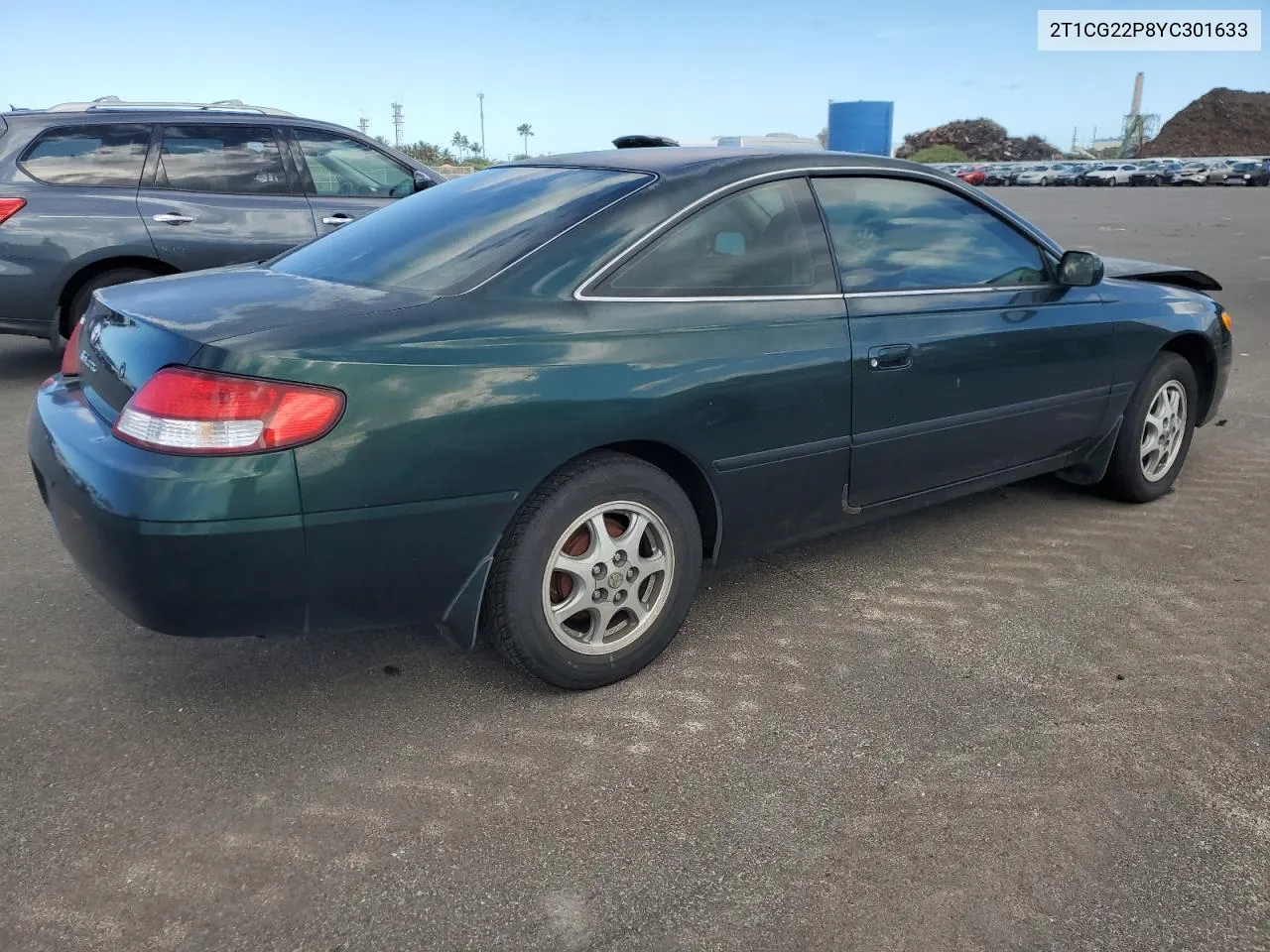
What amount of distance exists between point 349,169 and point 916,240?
17.0ft

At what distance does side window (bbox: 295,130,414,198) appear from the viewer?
762 centimetres

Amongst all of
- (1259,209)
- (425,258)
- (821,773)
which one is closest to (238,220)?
(425,258)

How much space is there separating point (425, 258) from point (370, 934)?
73.6 inches

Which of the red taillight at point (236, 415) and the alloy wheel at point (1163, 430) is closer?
the red taillight at point (236, 415)

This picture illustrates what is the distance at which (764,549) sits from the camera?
3443 millimetres

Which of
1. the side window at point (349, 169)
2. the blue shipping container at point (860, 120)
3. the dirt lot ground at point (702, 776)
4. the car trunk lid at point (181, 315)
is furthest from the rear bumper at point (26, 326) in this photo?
the blue shipping container at point (860, 120)

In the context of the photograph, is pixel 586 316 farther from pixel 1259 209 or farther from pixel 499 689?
pixel 1259 209

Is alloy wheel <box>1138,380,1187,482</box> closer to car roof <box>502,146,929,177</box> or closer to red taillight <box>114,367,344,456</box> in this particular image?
car roof <box>502,146,929,177</box>

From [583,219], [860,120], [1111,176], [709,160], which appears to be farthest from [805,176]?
[1111,176]

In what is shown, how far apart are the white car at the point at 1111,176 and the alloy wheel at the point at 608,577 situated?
59023 millimetres

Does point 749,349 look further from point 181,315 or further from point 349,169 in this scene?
point 349,169

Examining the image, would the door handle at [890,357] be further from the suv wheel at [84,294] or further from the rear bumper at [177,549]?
the suv wheel at [84,294]

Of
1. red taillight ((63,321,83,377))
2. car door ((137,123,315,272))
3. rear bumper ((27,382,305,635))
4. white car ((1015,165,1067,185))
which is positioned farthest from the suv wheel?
white car ((1015,165,1067,185))

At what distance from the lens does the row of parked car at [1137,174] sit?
5009 cm
